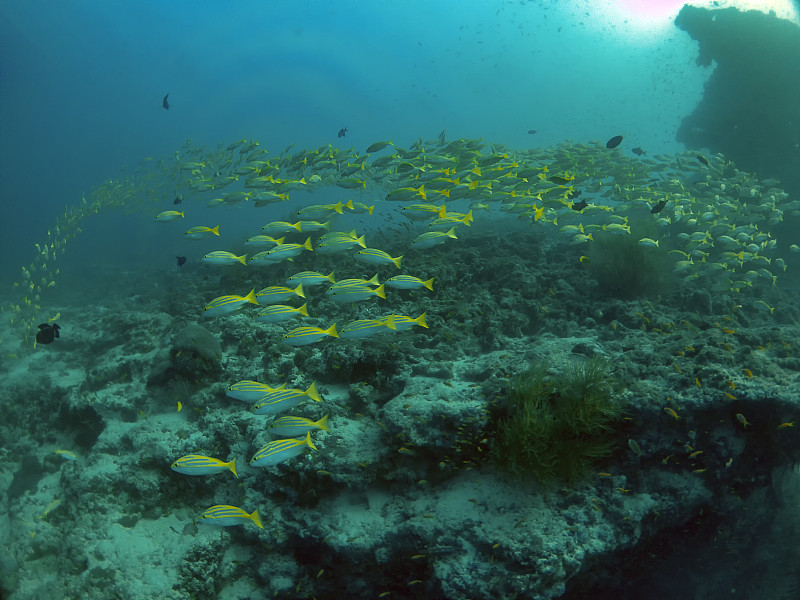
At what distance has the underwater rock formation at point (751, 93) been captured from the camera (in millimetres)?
17656

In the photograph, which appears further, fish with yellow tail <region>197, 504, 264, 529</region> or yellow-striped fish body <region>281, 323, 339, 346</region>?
yellow-striped fish body <region>281, 323, 339, 346</region>

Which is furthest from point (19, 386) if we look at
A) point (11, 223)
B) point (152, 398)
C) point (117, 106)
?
point (117, 106)

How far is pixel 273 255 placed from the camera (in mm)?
6066

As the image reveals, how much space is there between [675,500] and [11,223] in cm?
12428

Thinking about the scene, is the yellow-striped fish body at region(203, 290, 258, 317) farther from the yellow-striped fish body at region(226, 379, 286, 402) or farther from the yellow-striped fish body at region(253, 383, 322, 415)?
the yellow-striped fish body at region(253, 383, 322, 415)

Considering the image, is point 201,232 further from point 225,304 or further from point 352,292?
point 352,292

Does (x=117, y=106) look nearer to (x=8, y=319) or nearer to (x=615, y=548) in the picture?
(x=8, y=319)

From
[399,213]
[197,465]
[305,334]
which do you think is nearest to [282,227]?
[305,334]

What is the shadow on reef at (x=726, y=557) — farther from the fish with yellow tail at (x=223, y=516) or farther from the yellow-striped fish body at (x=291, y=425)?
the fish with yellow tail at (x=223, y=516)

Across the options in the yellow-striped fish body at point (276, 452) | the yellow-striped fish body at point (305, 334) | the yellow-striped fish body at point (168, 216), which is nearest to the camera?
the yellow-striped fish body at point (276, 452)

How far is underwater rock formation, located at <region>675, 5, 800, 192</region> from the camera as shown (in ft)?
57.9

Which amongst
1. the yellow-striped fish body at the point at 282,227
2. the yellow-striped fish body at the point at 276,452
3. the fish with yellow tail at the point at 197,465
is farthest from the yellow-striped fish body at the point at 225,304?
the yellow-striped fish body at the point at 276,452

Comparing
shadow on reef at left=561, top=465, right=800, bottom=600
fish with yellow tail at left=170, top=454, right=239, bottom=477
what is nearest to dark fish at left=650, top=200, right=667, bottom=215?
shadow on reef at left=561, top=465, right=800, bottom=600

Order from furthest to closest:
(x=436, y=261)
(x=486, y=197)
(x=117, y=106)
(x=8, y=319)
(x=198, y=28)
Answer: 1. (x=117, y=106)
2. (x=198, y=28)
3. (x=8, y=319)
4. (x=486, y=197)
5. (x=436, y=261)
